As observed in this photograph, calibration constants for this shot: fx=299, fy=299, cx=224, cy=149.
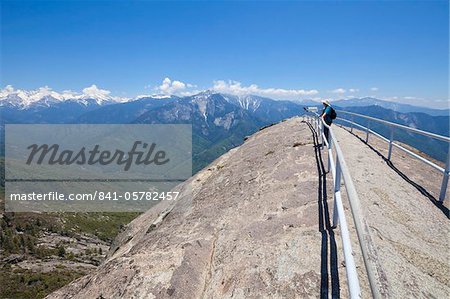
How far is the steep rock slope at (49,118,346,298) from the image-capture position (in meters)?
5.80

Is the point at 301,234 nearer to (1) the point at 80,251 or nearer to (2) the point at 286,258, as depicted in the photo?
(2) the point at 286,258

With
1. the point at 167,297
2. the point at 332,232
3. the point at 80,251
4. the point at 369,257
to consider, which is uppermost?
the point at 369,257

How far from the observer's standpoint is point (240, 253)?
23.4ft

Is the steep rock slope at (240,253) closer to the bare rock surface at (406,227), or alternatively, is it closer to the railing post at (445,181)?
the bare rock surface at (406,227)

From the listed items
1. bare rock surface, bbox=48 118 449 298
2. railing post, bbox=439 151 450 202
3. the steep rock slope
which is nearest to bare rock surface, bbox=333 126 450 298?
bare rock surface, bbox=48 118 449 298

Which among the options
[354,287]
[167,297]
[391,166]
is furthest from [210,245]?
[391,166]

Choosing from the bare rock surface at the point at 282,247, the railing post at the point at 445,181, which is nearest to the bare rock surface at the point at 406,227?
the bare rock surface at the point at 282,247

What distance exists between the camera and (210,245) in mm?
8164

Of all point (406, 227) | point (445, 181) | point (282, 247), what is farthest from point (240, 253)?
point (445, 181)

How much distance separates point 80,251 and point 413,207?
188 m

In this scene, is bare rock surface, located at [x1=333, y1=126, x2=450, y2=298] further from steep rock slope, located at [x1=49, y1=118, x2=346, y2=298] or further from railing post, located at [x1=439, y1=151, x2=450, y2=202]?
steep rock slope, located at [x1=49, y1=118, x2=346, y2=298]

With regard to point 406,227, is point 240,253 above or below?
below

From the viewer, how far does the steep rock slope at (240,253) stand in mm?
5801

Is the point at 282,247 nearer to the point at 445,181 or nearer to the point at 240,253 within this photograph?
the point at 240,253
